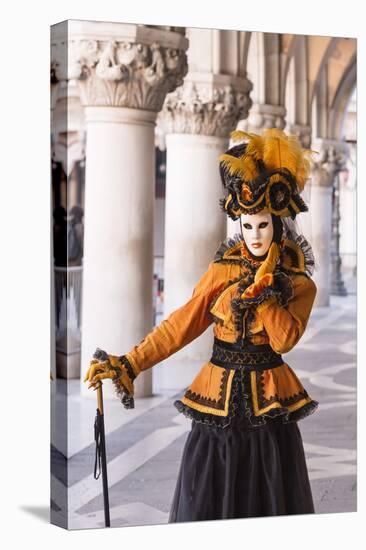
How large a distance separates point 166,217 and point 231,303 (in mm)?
696

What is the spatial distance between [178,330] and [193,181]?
86cm

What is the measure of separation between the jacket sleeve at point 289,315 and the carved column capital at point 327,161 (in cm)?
64

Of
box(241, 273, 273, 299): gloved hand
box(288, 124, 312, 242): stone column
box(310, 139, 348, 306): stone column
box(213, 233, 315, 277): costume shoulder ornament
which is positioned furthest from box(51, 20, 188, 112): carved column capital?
box(241, 273, 273, 299): gloved hand

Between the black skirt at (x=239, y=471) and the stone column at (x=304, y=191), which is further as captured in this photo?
the stone column at (x=304, y=191)

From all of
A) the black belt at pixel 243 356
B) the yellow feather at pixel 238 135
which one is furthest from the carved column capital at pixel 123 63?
the black belt at pixel 243 356

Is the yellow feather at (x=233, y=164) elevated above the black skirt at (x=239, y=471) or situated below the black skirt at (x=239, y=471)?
above

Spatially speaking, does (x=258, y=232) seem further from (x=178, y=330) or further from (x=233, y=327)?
(x=178, y=330)

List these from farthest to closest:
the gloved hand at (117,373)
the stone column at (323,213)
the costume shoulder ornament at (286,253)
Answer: the stone column at (323,213) < the costume shoulder ornament at (286,253) < the gloved hand at (117,373)

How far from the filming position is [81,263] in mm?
7066

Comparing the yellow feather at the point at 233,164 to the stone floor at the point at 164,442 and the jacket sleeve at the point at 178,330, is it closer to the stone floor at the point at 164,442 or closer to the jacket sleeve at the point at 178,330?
the jacket sleeve at the point at 178,330

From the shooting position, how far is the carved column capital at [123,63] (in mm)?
7043

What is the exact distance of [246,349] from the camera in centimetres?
706

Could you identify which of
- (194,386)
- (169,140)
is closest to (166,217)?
(169,140)

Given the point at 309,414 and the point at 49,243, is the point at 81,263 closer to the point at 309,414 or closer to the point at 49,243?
the point at 49,243
